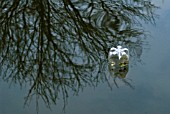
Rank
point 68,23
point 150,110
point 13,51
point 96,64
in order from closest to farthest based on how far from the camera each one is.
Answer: point 150,110
point 96,64
point 13,51
point 68,23

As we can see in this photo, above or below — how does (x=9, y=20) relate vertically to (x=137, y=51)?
above

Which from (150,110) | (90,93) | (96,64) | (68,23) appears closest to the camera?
(150,110)

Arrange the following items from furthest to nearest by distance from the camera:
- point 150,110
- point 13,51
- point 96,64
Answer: point 13,51 < point 96,64 < point 150,110

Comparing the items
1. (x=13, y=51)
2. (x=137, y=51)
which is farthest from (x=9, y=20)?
(x=137, y=51)

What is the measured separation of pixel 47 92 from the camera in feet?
6.19

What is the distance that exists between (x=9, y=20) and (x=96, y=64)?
779mm

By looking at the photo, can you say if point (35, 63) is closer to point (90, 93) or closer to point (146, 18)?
point (90, 93)

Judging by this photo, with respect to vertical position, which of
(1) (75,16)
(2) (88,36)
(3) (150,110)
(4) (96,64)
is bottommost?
(3) (150,110)

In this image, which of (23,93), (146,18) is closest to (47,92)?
(23,93)

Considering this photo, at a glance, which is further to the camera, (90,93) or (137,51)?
(137,51)

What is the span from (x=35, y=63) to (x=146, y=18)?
2.79 feet

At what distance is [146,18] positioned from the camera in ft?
8.11

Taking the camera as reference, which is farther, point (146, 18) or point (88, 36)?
point (146, 18)

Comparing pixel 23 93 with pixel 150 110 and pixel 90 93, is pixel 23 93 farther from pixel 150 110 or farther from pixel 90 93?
pixel 150 110
